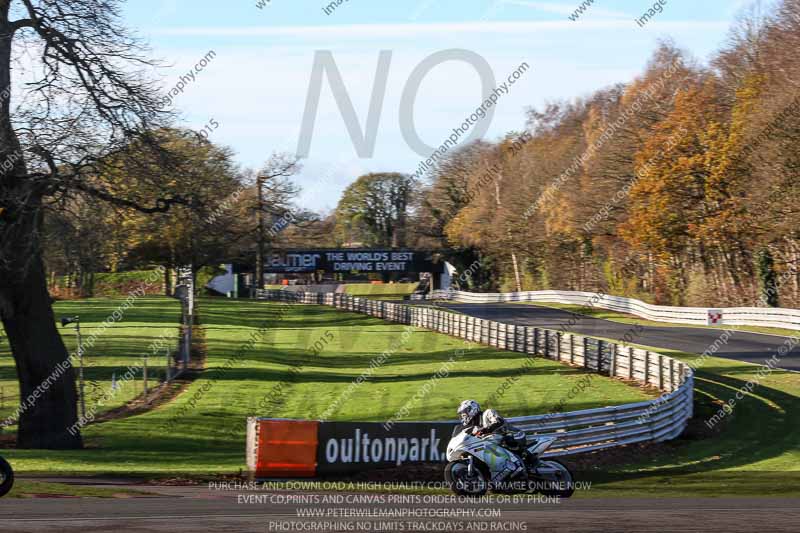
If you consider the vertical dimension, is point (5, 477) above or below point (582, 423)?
above

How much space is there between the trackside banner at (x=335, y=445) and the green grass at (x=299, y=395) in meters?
2.03

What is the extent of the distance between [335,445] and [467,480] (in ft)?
11.2

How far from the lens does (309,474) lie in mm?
16047

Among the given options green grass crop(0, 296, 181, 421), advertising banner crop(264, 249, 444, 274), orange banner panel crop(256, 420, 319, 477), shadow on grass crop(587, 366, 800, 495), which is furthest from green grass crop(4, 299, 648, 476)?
advertising banner crop(264, 249, 444, 274)

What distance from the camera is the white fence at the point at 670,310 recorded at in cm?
4581

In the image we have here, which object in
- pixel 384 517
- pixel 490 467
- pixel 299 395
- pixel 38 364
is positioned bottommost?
pixel 299 395

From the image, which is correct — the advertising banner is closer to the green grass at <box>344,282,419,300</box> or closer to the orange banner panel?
the green grass at <box>344,282,419,300</box>

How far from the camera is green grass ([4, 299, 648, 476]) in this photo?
20.6 m

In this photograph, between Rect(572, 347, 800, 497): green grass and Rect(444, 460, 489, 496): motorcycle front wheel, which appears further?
Rect(572, 347, 800, 497): green grass

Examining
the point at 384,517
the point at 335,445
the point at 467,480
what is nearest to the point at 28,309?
the point at 335,445

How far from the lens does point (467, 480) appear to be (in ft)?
44.6

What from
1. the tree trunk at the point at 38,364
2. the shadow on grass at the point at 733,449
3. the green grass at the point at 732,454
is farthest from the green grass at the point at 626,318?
the tree trunk at the point at 38,364

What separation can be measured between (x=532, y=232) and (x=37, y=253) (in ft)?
227

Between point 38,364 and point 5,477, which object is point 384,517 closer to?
point 5,477
